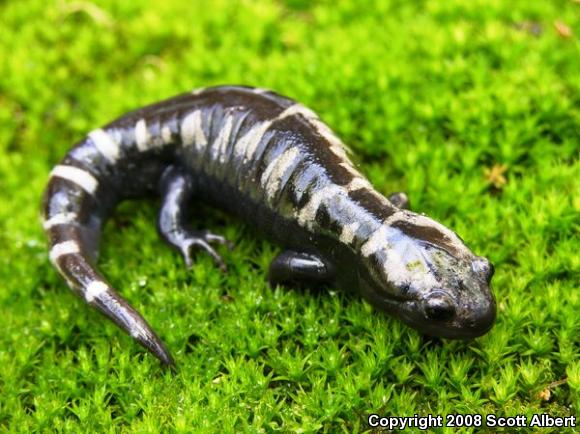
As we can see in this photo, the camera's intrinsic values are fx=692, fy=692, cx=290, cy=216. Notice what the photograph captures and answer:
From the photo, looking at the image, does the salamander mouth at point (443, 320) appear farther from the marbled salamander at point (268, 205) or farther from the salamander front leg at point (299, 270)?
the salamander front leg at point (299, 270)

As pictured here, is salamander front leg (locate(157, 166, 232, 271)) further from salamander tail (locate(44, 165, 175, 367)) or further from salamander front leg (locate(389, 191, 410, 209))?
salamander front leg (locate(389, 191, 410, 209))

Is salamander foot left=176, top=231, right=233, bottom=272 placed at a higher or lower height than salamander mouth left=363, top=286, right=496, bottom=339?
lower

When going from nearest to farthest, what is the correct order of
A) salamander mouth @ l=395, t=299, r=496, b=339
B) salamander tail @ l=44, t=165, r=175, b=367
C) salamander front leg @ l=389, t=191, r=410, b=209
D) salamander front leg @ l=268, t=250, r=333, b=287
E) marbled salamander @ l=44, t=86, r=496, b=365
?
salamander mouth @ l=395, t=299, r=496, b=339, marbled salamander @ l=44, t=86, r=496, b=365, salamander tail @ l=44, t=165, r=175, b=367, salamander front leg @ l=268, t=250, r=333, b=287, salamander front leg @ l=389, t=191, r=410, b=209

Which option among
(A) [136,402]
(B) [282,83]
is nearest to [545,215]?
(B) [282,83]

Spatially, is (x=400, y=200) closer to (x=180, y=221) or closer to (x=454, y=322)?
(x=454, y=322)

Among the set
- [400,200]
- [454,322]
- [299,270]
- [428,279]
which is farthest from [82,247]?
[454,322]

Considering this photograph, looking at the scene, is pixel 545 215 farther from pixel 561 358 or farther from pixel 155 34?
pixel 155 34

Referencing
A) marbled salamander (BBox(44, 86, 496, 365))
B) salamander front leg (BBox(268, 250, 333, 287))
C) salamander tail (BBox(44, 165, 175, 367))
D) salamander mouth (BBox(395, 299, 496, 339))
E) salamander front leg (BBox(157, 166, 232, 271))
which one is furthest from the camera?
salamander front leg (BBox(157, 166, 232, 271))

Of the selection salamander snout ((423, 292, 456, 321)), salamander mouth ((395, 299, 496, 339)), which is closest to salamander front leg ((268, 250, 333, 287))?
salamander mouth ((395, 299, 496, 339))
